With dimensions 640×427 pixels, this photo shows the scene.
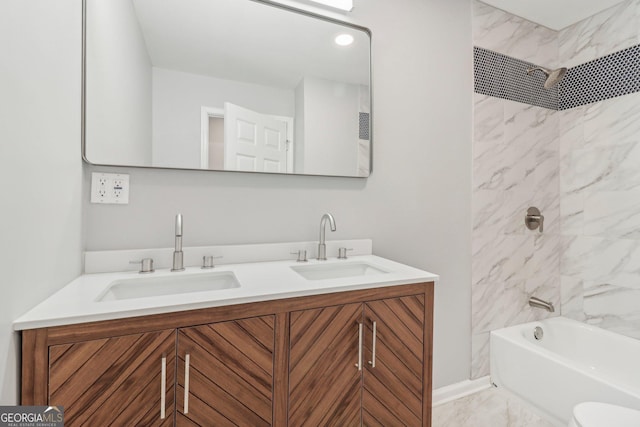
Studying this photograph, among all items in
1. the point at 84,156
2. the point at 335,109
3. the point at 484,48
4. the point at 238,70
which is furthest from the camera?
the point at 484,48

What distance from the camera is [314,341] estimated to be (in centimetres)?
103

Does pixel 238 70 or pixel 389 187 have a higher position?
pixel 238 70

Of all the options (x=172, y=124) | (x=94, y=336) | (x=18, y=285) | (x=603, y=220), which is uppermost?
(x=172, y=124)

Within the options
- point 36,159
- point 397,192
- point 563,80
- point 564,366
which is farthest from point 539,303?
point 36,159

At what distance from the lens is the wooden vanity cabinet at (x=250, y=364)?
2.51 ft

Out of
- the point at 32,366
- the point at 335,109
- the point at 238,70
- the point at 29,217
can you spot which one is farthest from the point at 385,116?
the point at 32,366

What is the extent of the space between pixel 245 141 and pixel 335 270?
0.76 m

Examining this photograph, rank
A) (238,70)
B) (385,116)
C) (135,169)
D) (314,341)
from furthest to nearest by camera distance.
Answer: (385,116) → (238,70) → (135,169) → (314,341)

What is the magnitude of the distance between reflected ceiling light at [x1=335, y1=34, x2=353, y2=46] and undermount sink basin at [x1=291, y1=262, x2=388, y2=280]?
1150mm

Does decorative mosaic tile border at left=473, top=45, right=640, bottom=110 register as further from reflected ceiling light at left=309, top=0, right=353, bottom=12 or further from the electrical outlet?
the electrical outlet

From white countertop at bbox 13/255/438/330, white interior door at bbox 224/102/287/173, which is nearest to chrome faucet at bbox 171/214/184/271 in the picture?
white countertop at bbox 13/255/438/330

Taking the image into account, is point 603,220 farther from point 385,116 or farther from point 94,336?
point 94,336

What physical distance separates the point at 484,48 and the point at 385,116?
95 cm

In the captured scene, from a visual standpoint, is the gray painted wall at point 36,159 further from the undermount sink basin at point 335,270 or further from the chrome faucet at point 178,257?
the undermount sink basin at point 335,270
